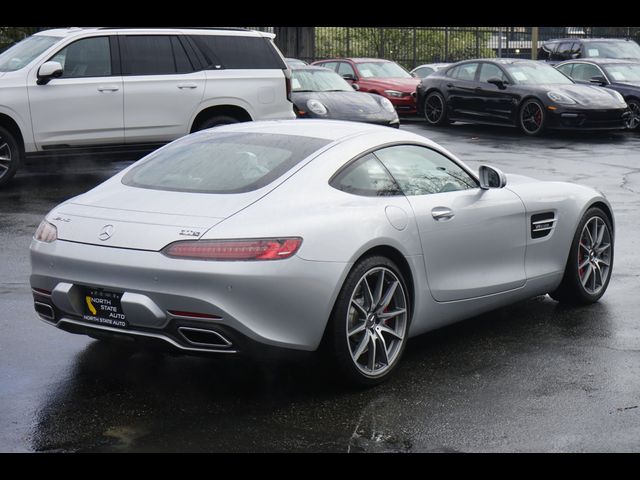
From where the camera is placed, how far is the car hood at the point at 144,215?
5.32 m

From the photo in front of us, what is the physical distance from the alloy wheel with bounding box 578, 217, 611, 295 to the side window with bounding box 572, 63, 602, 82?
1652 cm

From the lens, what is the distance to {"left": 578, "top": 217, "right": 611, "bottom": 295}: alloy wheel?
762 cm

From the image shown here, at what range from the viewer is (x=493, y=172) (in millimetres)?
6828

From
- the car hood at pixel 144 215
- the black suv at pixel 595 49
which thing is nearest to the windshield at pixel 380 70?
the black suv at pixel 595 49

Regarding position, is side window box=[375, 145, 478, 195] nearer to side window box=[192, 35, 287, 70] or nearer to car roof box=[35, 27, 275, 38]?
car roof box=[35, 27, 275, 38]

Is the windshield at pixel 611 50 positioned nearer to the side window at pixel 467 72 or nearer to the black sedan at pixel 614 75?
the black sedan at pixel 614 75

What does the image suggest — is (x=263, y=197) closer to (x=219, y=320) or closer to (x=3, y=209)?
(x=219, y=320)

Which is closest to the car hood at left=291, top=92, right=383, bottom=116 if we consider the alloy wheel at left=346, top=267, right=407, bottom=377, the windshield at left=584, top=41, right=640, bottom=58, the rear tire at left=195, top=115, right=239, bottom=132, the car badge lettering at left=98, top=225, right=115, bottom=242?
the rear tire at left=195, top=115, right=239, bottom=132

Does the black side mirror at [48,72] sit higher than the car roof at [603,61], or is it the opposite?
the black side mirror at [48,72]

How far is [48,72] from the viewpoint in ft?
41.5

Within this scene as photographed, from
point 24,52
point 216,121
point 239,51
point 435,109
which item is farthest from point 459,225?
point 435,109

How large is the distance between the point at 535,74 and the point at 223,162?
1713cm

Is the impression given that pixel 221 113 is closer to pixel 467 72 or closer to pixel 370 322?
A: pixel 370 322

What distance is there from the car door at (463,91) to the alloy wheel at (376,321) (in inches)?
685
